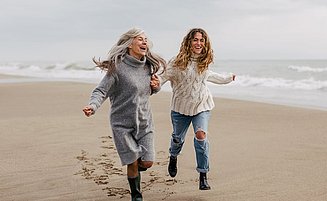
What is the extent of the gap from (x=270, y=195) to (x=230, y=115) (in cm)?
648

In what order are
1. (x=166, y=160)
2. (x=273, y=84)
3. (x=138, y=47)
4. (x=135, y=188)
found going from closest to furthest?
(x=138, y=47) → (x=135, y=188) → (x=166, y=160) → (x=273, y=84)

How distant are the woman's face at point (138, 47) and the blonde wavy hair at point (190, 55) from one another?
2.25 feet

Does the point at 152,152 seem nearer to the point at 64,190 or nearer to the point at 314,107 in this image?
the point at 64,190

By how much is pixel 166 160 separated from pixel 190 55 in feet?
6.69

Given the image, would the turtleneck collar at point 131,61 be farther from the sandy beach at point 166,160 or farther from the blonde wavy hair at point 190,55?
the sandy beach at point 166,160

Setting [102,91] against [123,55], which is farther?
[123,55]

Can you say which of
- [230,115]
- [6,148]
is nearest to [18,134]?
[6,148]

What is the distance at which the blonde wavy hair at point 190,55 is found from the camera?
17.3ft

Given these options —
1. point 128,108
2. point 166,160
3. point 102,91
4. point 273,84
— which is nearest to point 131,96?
point 128,108

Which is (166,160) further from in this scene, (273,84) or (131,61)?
(273,84)

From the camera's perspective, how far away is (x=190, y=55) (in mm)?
5312

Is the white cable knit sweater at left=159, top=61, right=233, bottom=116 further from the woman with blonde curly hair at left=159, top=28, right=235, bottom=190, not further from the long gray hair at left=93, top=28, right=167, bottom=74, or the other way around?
the long gray hair at left=93, top=28, right=167, bottom=74

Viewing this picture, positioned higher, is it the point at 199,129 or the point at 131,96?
the point at 131,96

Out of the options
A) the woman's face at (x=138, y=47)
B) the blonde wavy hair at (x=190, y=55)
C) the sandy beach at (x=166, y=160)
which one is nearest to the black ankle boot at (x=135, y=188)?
the sandy beach at (x=166, y=160)
